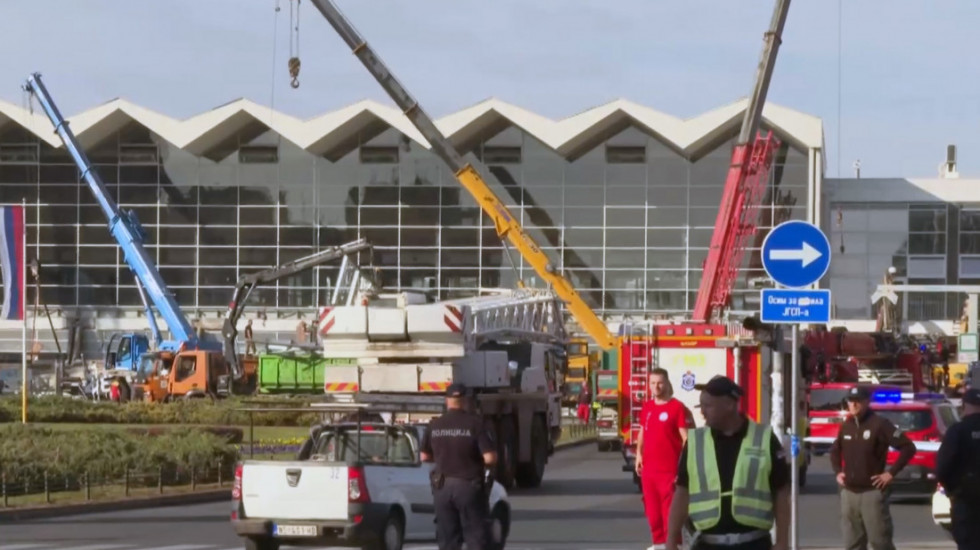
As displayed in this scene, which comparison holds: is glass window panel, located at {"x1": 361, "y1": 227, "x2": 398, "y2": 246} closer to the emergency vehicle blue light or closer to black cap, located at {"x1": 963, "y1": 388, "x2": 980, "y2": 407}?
the emergency vehicle blue light

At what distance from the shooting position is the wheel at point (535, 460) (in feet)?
94.2

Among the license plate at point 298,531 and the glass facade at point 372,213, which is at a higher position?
the glass facade at point 372,213

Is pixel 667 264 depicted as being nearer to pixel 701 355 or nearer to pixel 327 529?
pixel 701 355

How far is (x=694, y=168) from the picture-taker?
235ft

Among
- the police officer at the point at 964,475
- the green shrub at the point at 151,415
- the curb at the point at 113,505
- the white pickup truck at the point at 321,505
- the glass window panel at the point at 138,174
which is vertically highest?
the glass window panel at the point at 138,174

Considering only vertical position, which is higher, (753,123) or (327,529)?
(753,123)

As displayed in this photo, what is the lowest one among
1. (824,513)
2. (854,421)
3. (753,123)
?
(824,513)

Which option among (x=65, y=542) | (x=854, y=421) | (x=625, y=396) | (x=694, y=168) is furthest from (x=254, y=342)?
(x=854, y=421)

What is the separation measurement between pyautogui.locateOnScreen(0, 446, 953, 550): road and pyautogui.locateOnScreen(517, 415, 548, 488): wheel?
0.32 metres

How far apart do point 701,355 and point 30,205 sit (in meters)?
53.6

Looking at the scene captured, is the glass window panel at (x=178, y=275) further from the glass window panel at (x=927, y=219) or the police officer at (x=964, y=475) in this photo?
the police officer at (x=964, y=475)

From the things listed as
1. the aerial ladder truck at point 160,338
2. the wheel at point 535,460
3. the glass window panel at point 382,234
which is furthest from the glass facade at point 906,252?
the wheel at point 535,460

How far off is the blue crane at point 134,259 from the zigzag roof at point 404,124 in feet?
7.08

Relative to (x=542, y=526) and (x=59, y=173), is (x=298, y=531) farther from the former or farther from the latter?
(x=59, y=173)
